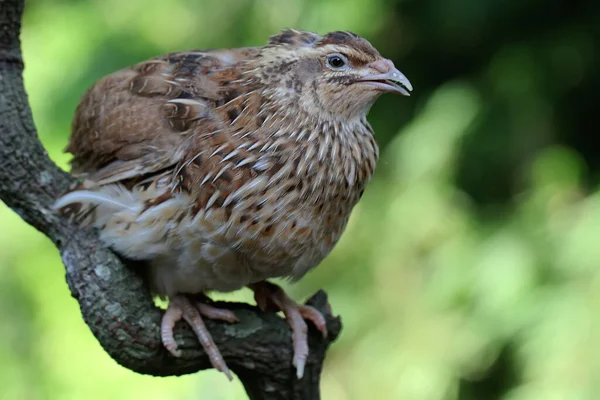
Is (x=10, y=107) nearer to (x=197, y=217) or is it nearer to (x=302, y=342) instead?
(x=197, y=217)

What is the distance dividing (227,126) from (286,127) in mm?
126

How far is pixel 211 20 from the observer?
3.44m

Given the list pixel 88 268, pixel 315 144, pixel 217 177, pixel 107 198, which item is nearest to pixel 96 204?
pixel 107 198

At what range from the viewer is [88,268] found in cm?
186

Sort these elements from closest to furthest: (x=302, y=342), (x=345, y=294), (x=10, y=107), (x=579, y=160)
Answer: (x=10, y=107) → (x=302, y=342) → (x=579, y=160) → (x=345, y=294)

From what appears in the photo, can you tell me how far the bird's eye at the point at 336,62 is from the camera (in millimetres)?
1845

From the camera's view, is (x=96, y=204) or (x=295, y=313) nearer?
(x=96, y=204)

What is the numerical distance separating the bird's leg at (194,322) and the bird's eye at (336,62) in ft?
2.05

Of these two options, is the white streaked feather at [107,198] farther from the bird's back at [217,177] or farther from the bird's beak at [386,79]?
the bird's beak at [386,79]

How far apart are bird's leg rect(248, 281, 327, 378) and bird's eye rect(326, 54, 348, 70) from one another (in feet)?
2.09

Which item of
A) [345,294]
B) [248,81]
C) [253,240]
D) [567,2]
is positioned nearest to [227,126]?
[248,81]

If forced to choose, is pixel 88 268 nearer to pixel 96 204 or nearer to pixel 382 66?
pixel 96 204

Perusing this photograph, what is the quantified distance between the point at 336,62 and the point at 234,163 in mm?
306

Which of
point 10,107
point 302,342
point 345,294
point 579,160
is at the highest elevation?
point 579,160
